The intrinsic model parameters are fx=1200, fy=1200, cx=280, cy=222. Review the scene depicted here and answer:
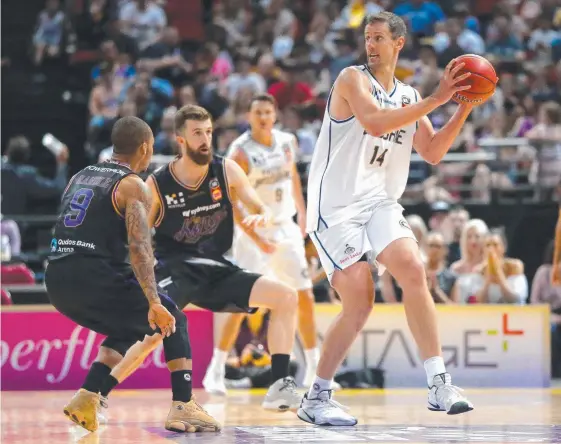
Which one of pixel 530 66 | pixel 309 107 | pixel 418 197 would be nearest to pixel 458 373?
pixel 418 197

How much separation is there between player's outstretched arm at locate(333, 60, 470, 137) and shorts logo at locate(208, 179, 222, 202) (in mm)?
1566

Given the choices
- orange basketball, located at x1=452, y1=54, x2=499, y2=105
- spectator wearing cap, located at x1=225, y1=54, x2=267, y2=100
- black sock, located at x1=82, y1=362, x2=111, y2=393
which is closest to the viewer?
orange basketball, located at x1=452, y1=54, x2=499, y2=105

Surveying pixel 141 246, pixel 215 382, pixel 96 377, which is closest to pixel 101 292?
pixel 141 246

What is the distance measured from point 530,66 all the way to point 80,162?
6.40m

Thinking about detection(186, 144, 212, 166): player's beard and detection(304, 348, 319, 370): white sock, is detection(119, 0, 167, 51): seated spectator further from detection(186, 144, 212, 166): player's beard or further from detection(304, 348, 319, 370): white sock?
detection(186, 144, 212, 166): player's beard

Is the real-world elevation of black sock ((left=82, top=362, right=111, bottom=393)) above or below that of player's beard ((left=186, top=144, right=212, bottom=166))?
below

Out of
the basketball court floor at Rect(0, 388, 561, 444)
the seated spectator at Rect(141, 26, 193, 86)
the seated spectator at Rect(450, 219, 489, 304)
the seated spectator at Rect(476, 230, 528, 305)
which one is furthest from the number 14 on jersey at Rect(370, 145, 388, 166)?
the seated spectator at Rect(141, 26, 193, 86)

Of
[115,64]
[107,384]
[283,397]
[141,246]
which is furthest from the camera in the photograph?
[115,64]

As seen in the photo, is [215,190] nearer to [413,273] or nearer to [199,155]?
[199,155]

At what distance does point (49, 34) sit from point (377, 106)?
1272 cm

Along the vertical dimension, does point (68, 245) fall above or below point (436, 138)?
below

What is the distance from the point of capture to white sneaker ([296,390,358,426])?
689cm

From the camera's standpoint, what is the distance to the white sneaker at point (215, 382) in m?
9.75

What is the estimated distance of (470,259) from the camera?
11.9 meters
